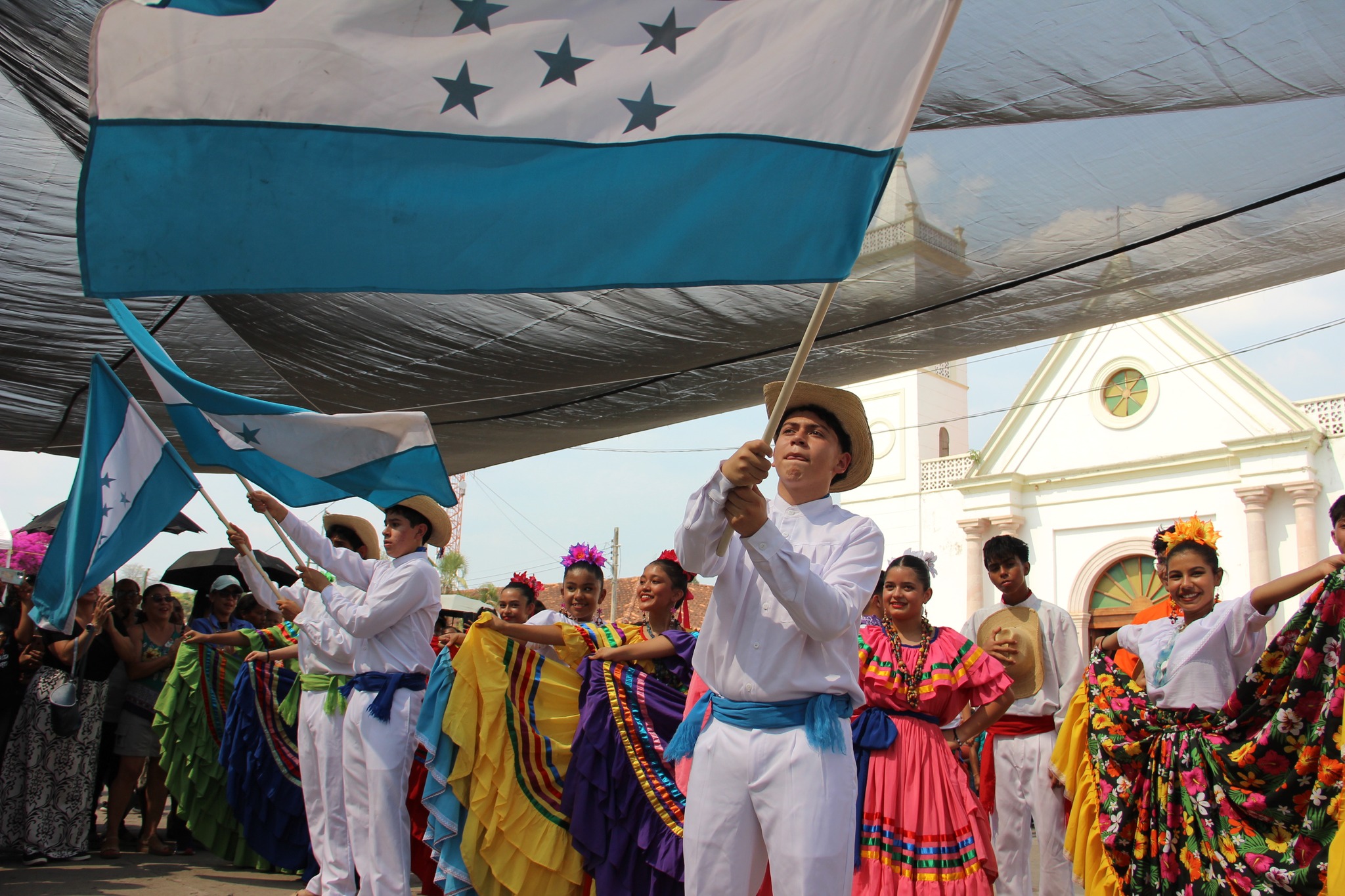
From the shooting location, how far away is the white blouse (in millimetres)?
4488

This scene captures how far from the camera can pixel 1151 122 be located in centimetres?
446

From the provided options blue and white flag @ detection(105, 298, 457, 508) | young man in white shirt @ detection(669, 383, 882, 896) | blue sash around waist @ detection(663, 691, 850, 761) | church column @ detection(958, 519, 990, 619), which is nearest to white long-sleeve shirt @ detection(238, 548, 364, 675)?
blue and white flag @ detection(105, 298, 457, 508)

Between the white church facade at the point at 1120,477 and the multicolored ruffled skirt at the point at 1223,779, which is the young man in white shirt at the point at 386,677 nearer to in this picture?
the multicolored ruffled skirt at the point at 1223,779

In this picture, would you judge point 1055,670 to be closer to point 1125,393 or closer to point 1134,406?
point 1134,406

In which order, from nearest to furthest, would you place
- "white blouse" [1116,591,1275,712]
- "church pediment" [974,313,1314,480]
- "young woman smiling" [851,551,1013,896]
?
"young woman smiling" [851,551,1013,896]
"white blouse" [1116,591,1275,712]
"church pediment" [974,313,1314,480]

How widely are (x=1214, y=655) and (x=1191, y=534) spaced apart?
618 mm

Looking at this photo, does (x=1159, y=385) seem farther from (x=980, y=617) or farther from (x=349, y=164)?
(x=349, y=164)

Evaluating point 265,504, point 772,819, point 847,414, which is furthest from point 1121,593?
point 772,819

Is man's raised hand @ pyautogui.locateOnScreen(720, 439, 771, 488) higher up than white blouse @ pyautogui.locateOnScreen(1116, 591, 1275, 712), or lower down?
higher up

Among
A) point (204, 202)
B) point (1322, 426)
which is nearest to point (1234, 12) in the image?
point (204, 202)

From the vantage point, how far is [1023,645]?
18.3ft

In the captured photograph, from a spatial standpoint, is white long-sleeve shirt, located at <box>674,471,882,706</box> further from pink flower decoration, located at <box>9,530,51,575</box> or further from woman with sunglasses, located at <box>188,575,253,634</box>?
woman with sunglasses, located at <box>188,575,253,634</box>

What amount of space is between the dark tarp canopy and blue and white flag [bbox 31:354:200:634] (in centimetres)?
99

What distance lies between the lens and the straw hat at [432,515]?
18.9 feet
